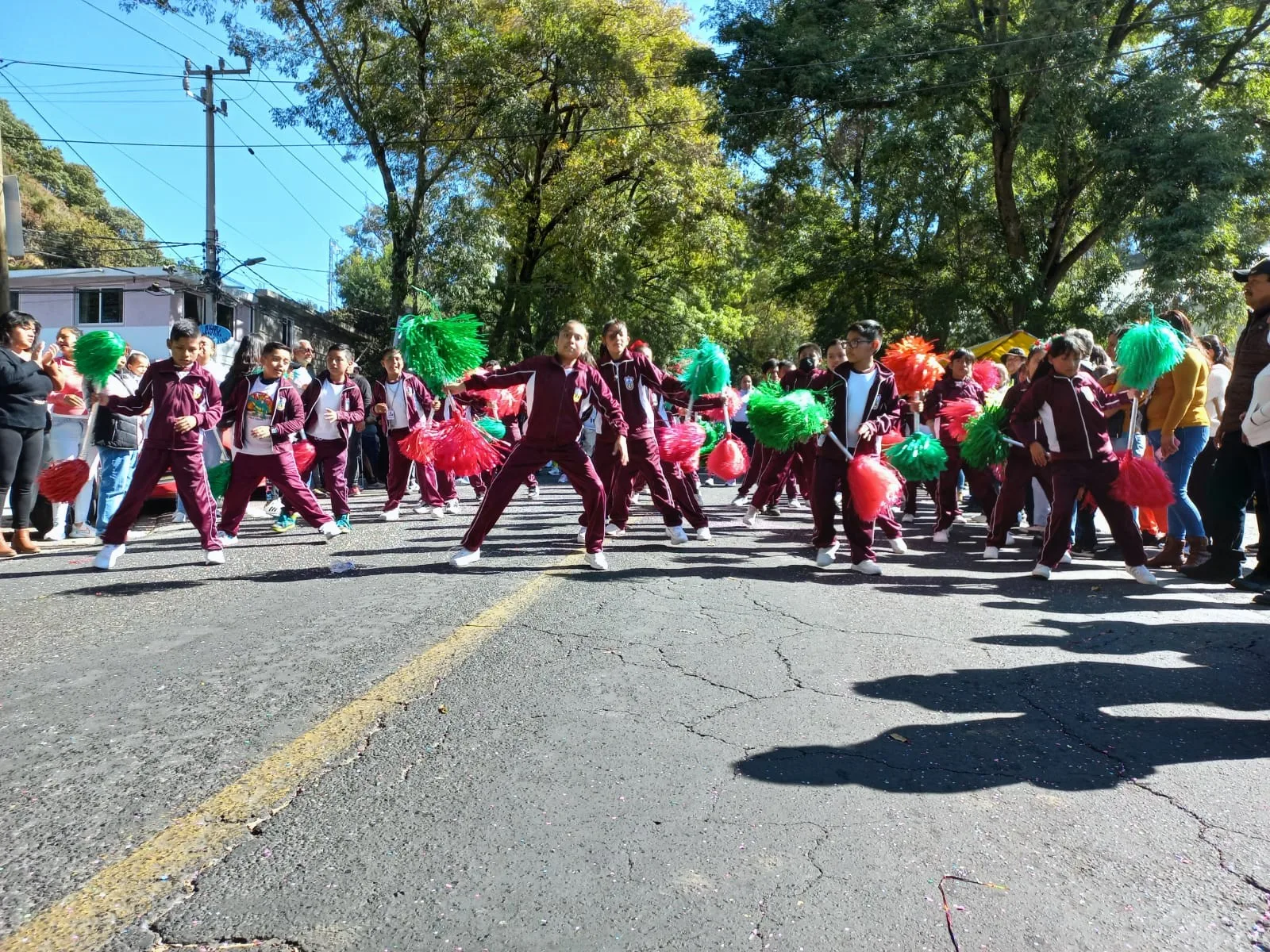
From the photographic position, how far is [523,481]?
737cm

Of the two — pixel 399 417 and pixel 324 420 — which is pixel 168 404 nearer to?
pixel 324 420

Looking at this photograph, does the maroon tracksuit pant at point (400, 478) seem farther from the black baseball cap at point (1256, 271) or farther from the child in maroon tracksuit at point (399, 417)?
the black baseball cap at point (1256, 271)

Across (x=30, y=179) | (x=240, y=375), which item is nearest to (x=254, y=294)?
(x=30, y=179)

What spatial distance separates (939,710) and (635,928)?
204 cm

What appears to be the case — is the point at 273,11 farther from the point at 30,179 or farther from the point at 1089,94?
the point at 30,179

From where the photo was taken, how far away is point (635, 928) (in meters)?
2.23

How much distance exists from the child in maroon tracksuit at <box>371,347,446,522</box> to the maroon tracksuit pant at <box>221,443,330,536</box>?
2351 mm

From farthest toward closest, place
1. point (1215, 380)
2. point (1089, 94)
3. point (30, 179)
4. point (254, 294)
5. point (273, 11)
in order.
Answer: point (30, 179) → point (254, 294) → point (273, 11) → point (1089, 94) → point (1215, 380)

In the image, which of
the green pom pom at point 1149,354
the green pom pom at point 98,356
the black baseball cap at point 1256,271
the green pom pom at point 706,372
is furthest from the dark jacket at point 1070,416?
the green pom pom at point 98,356

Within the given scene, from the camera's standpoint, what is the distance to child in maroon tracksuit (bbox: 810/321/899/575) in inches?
306

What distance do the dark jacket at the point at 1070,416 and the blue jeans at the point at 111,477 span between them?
7744 mm

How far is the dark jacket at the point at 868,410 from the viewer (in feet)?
→ 25.8

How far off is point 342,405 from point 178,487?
9.68 ft

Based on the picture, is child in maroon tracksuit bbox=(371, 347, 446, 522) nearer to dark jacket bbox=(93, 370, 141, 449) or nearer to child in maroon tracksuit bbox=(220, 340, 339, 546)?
child in maroon tracksuit bbox=(220, 340, 339, 546)
